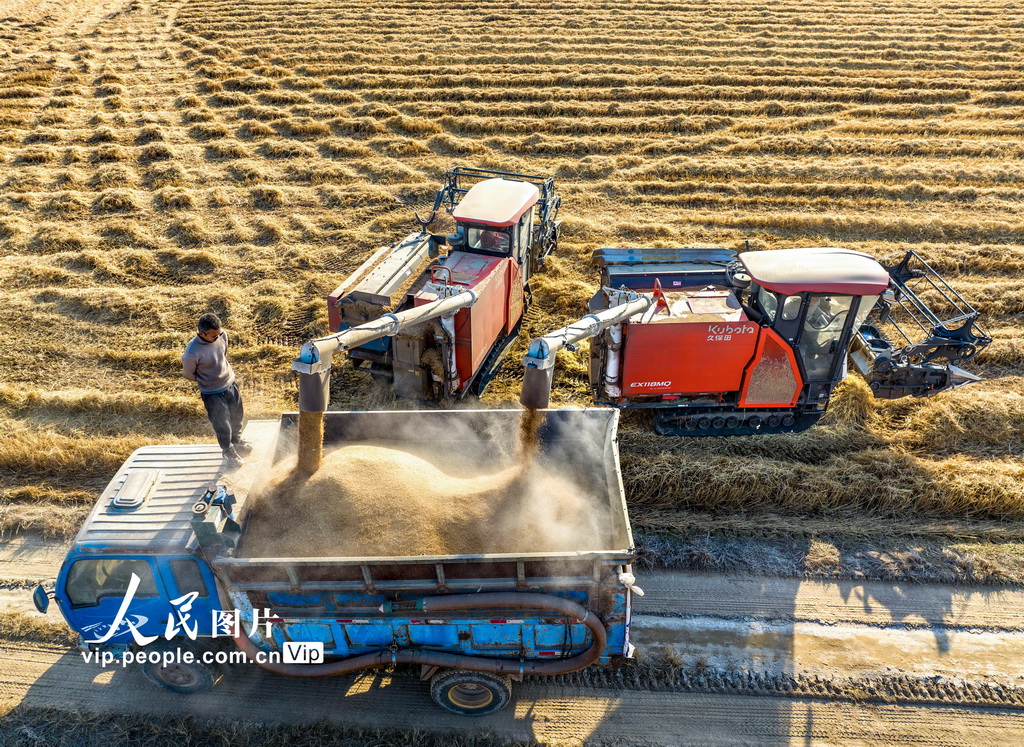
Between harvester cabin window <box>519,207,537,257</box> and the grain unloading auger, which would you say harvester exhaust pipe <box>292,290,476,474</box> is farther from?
harvester cabin window <box>519,207,537,257</box>

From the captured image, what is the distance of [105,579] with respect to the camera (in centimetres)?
595

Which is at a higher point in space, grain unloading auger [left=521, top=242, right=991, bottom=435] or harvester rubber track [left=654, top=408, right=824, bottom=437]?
grain unloading auger [left=521, top=242, right=991, bottom=435]

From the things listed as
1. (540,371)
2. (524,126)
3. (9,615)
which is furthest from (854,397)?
(524,126)

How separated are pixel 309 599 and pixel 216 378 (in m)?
2.69

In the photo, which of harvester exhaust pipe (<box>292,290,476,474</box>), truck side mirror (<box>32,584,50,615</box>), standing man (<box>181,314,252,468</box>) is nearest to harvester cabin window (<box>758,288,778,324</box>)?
harvester exhaust pipe (<box>292,290,476,474</box>)

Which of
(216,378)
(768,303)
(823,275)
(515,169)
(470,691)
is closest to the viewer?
(470,691)

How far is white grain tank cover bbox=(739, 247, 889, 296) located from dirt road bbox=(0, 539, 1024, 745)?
12.8 ft

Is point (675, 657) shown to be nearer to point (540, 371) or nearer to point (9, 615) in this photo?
point (540, 371)

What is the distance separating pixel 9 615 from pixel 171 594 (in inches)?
127

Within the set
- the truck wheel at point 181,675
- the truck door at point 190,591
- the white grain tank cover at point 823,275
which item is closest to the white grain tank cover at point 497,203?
the white grain tank cover at point 823,275

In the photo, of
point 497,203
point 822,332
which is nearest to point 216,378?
point 497,203

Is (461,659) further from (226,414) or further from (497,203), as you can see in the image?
(497,203)

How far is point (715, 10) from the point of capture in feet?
102

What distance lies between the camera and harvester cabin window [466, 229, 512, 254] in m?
11.3
